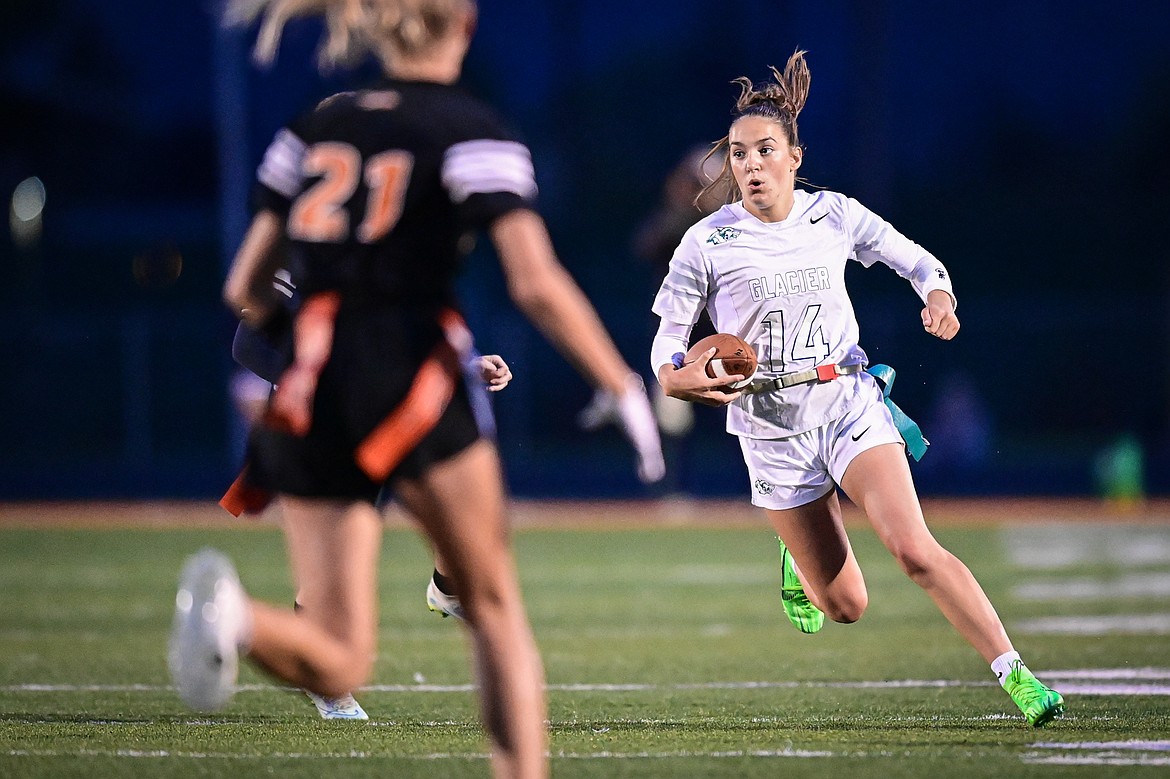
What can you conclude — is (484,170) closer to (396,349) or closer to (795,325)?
(396,349)

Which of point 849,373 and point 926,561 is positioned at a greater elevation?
point 849,373

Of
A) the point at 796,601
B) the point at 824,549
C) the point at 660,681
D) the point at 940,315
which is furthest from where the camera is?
the point at 660,681

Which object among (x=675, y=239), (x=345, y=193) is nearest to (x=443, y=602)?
(x=345, y=193)

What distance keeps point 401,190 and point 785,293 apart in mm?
2367

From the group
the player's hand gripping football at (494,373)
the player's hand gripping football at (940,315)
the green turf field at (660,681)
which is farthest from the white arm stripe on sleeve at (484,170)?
the player's hand gripping football at (940,315)

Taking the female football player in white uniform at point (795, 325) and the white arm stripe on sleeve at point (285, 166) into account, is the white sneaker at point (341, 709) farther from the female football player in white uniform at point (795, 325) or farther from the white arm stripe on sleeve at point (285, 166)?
the white arm stripe on sleeve at point (285, 166)

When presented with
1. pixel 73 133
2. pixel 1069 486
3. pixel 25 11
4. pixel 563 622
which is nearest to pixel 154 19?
pixel 73 133

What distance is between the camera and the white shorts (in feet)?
19.1

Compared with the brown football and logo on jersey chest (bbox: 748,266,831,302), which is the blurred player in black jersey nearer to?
the brown football

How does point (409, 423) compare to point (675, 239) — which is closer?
point (409, 423)

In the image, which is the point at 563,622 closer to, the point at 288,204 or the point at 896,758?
the point at 896,758

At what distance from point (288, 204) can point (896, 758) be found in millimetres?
2484

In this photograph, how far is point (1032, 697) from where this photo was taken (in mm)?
5492

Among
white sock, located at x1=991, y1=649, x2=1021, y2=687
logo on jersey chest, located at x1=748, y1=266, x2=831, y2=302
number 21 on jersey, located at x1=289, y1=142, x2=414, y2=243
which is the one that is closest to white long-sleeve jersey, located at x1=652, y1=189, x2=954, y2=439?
logo on jersey chest, located at x1=748, y1=266, x2=831, y2=302
